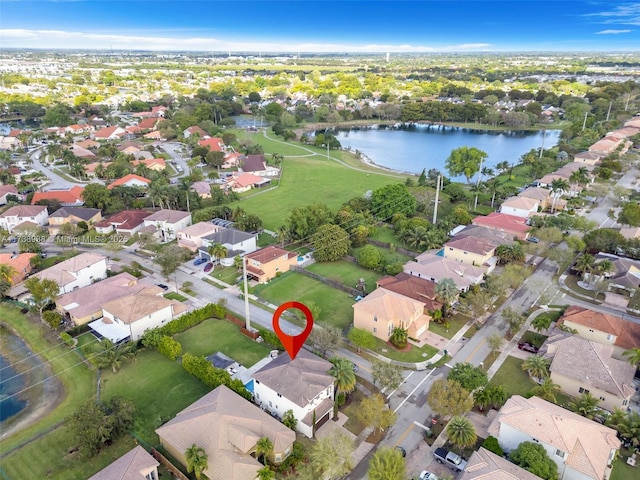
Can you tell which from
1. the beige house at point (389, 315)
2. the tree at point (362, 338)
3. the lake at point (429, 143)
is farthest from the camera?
the lake at point (429, 143)

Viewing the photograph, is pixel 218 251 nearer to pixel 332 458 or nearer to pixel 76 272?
pixel 76 272

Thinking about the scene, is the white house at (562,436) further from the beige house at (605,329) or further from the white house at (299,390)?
the beige house at (605,329)

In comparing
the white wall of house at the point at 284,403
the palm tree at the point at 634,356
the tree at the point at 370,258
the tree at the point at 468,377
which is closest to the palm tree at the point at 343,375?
the white wall of house at the point at 284,403

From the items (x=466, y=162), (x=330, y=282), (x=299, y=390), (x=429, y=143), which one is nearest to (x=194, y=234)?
(x=330, y=282)

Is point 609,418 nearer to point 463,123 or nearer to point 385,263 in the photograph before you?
point 385,263

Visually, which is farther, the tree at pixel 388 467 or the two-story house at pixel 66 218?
the two-story house at pixel 66 218

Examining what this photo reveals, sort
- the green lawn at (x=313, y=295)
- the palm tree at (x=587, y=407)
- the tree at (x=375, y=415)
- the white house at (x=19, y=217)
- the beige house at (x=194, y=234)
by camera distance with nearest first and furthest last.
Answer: the tree at (x=375, y=415)
the palm tree at (x=587, y=407)
the green lawn at (x=313, y=295)
the beige house at (x=194, y=234)
the white house at (x=19, y=217)

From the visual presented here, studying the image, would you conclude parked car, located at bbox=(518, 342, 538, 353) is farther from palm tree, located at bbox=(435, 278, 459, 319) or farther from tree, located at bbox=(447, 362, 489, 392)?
tree, located at bbox=(447, 362, 489, 392)

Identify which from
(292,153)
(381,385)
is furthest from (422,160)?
(381,385)
